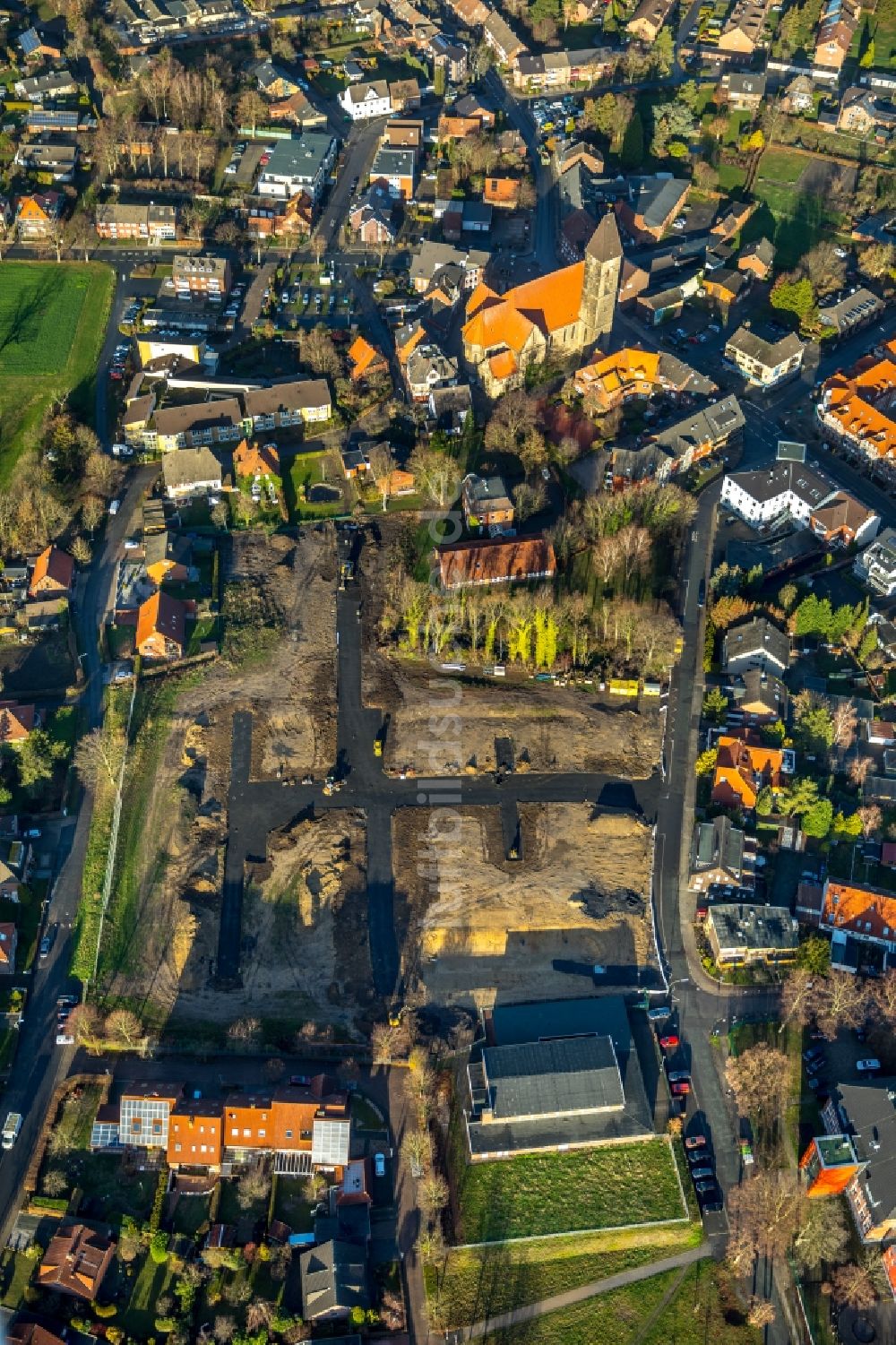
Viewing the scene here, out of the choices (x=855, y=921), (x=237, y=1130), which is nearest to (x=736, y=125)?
(x=855, y=921)

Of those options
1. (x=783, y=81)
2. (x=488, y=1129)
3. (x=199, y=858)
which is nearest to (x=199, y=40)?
(x=783, y=81)

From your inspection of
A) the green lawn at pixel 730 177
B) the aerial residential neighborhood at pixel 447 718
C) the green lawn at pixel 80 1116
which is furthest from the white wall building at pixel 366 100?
the green lawn at pixel 80 1116

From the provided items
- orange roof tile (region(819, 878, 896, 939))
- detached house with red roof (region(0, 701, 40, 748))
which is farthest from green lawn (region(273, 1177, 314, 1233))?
detached house with red roof (region(0, 701, 40, 748))

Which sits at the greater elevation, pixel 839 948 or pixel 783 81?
pixel 783 81

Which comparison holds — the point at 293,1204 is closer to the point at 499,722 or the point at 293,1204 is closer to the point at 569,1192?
the point at 569,1192

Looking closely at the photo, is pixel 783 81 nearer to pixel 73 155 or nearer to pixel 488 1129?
pixel 73 155
